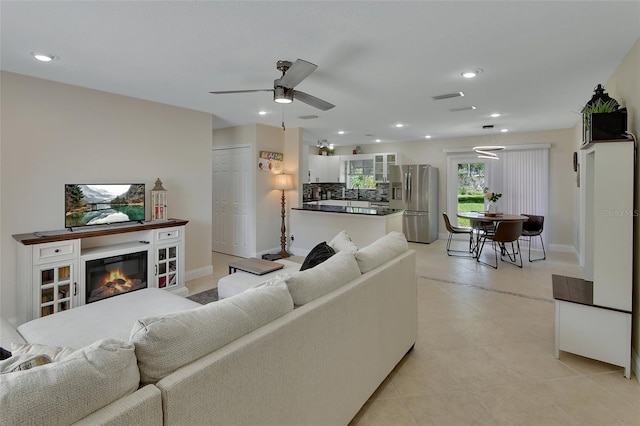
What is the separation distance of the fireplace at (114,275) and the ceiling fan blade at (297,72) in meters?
2.63

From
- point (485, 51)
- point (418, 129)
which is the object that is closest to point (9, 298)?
point (485, 51)

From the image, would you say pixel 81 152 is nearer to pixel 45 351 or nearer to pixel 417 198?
pixel 45 351

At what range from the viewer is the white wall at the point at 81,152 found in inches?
124

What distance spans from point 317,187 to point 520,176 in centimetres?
501

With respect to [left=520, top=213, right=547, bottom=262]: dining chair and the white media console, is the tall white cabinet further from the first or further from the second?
the white media console

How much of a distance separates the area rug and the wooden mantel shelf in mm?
936

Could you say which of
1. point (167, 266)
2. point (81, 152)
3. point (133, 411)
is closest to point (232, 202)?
point (167, 266)

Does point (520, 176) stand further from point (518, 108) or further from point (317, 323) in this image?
point (317, 323)

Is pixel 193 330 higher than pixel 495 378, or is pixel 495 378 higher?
pixel 193 330

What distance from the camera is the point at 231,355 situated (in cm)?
118

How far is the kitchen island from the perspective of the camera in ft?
17.8

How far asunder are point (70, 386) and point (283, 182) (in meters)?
5.29

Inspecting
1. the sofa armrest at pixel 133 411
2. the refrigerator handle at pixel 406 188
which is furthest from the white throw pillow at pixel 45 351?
the refrigerator handle at pixel 406 188

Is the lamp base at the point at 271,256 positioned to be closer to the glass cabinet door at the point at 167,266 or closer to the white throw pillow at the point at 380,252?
the glass cabinet door at the point at 167,266
